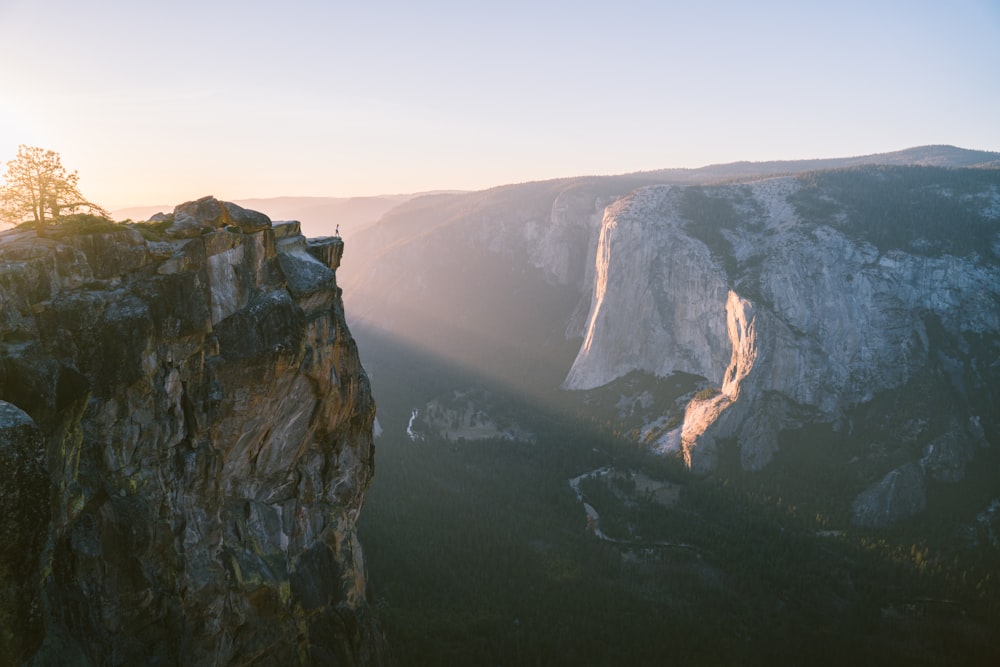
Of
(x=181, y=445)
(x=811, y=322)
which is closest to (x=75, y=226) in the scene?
(x=181, y=445)

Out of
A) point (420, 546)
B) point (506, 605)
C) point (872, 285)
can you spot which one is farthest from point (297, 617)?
point (872, 285)

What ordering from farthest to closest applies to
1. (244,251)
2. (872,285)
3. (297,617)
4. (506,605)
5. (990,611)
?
(872,285)
(990,611)
(506,605)
(297,617)
(244,251)

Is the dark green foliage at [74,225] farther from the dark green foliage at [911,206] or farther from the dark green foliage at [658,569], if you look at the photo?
the dark green foliage at [911,206]

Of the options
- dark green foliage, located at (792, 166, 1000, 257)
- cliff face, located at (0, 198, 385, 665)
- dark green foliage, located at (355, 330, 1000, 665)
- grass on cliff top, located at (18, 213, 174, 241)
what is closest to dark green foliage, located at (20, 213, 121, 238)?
grass on cliff top, located at (18, 213, 174, 241)

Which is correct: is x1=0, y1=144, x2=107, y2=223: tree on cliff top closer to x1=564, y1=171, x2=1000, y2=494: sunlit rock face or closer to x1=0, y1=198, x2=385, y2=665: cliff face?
x1=0, y1=198, x2=385, y2=665: cliff face

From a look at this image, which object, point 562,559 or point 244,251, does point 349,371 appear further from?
point 562,559

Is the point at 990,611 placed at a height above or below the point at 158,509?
below

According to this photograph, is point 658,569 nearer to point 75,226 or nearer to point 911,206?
point 75,226

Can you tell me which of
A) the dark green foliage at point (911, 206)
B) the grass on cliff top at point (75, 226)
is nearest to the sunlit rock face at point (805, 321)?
the dark green foliage at point (911, 206)
